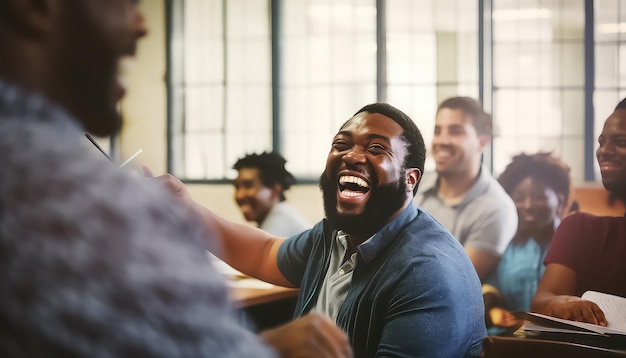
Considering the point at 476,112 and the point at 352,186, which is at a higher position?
the point at 476,112

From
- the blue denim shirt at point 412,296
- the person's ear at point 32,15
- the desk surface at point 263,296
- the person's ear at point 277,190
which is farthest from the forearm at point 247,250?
the person's ear at point 32,15

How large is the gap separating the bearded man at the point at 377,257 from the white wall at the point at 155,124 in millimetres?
887

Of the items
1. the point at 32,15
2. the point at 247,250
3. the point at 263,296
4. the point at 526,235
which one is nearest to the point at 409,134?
the point at 247,250

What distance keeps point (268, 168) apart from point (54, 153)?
120 inches

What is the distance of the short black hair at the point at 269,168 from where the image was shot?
3.43 meters

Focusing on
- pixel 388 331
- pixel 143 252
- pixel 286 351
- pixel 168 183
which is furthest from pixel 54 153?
pixel 168 183

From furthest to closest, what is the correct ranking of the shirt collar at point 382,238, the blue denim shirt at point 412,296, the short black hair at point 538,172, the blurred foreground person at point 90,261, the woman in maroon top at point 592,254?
1. the short black hair at point 538,172
2. the woman in maroon top at point 592,254
3. the shirt collar at point 382,238
4. the blue denim shirt at point 412,296
5. the blurred foreground person at point 90,261

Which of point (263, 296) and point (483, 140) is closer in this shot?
point (263, 296)

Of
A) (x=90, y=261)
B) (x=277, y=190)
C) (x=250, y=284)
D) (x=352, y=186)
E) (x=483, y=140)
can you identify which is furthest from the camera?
(x=277, y=190)

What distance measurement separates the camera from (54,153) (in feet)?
1.24

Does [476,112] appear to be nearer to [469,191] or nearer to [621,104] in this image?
[469,191]

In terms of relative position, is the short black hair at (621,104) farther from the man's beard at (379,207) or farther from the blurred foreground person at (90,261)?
the blurred foreground person at (90,261)

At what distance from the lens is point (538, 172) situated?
10.6 feet

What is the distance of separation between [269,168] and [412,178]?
4.83ft
